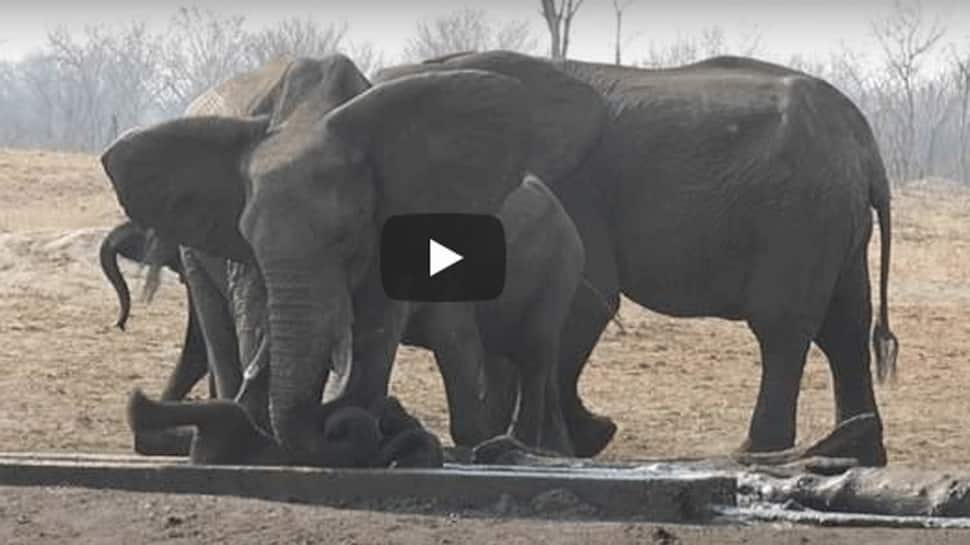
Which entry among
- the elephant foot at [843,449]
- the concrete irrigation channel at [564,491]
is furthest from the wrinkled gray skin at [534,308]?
the concrete irrigation channel at [564,491]

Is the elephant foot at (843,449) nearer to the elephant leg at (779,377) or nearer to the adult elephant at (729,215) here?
the elephant leg at (779,377)

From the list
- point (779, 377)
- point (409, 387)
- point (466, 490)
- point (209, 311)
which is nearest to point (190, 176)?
point (209, 311)

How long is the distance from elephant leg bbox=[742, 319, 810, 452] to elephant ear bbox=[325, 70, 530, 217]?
258 centimetres

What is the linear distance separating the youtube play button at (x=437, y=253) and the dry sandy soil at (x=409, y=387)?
1016mm

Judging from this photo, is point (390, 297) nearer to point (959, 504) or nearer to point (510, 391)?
point (959, 504)

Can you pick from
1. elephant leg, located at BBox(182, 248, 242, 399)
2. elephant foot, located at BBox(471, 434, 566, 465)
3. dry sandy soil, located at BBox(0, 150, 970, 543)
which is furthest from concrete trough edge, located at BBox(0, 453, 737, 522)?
elephant leg, located at BBox(182, 248, 242, 399)

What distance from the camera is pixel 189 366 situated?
26.1ft

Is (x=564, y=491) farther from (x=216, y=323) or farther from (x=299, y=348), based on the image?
(x=216, y=323)

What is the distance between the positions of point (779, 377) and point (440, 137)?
293 cm

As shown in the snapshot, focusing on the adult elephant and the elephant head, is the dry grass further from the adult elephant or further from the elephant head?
the elephant head

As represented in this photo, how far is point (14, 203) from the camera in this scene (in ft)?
67.5

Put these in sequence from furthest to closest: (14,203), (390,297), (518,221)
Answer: (14,203)
(518,221)
(390,297)

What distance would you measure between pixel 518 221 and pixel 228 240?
175 cm

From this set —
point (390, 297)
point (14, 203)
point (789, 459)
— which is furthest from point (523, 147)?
point (14, 203)
